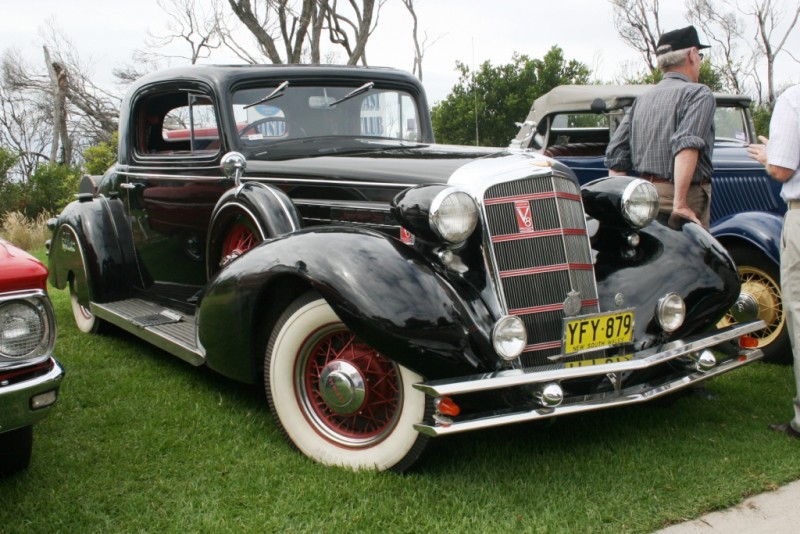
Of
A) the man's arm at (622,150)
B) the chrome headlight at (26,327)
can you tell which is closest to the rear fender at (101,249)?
the chrome headlight at (26,327)

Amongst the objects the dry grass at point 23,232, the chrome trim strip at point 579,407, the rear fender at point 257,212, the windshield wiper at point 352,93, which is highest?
the windshield wiper at point 352,93

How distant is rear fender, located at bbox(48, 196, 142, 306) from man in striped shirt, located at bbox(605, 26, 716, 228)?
339 centimetres

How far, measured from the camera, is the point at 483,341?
107 inches

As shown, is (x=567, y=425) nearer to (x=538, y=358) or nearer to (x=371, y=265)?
(x=538, y=358)

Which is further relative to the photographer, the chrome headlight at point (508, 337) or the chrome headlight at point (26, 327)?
the chrome headlight at point (508, 337)

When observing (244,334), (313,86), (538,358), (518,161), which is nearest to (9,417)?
(244,334)

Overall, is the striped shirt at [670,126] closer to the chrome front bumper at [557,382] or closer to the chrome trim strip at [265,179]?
the chrome front bumper at [557,382]

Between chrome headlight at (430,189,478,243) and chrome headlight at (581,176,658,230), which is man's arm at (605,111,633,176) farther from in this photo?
chrome headlight at (430,189,478,243)

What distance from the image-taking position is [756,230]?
443 cm

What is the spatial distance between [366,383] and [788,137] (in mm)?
2201

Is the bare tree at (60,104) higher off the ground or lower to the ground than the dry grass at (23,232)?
higher

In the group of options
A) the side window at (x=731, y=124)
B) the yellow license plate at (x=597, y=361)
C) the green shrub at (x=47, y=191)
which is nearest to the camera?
the yellow license plate at (x=597, y=361)

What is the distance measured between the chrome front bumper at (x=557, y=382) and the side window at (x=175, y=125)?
2.52 meters

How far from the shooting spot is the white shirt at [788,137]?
3.26m
